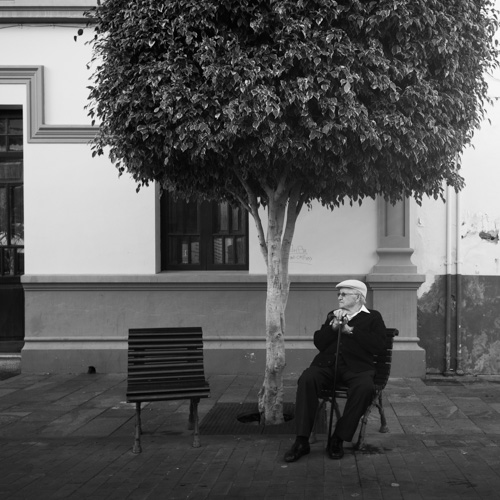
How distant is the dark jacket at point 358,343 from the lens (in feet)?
22.1

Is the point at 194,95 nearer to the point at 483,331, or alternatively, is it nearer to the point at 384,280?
the point at 384,280

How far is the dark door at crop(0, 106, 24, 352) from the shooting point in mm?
11328

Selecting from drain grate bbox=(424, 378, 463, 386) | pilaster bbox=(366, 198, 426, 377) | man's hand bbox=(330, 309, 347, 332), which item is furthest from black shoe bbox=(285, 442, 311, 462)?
pilaster bbox=(366, 198, 426, 377)

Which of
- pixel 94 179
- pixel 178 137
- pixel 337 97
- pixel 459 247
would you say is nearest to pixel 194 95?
pixel 178 137

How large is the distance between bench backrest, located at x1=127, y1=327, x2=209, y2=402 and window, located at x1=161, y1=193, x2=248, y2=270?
3.94 meters

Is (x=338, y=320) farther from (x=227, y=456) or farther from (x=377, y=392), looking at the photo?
(x=227, y=456)

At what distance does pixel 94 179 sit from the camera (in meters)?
10.7

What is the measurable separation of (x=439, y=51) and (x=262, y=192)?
234 centimetres

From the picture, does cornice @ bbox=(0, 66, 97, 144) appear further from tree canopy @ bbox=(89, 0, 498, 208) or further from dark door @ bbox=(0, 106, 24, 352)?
tree canopy @ bbox=(89, 0, 498, 208)

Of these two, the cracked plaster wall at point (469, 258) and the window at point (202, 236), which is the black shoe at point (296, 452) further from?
the window at point (202, 236)

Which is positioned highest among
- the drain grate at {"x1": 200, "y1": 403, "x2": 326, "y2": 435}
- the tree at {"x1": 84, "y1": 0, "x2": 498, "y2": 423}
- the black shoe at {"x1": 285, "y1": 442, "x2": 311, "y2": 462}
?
the tree at {"x1": 84, "y1": 0, "x2": 498, "y2": 423}

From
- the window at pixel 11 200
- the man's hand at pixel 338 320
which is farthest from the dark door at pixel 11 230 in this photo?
the man's hand at pixel 338 320

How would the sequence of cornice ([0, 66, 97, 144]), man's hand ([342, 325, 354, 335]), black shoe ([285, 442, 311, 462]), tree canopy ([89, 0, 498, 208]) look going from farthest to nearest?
cornice ([0, 66, 97, 144])
man's hand ([342, 325, 354, 335])
tree canopy ([89, 0, 498, 208])
black shoe ([285, 442, 311, 462])

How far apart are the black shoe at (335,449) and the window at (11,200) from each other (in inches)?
267
